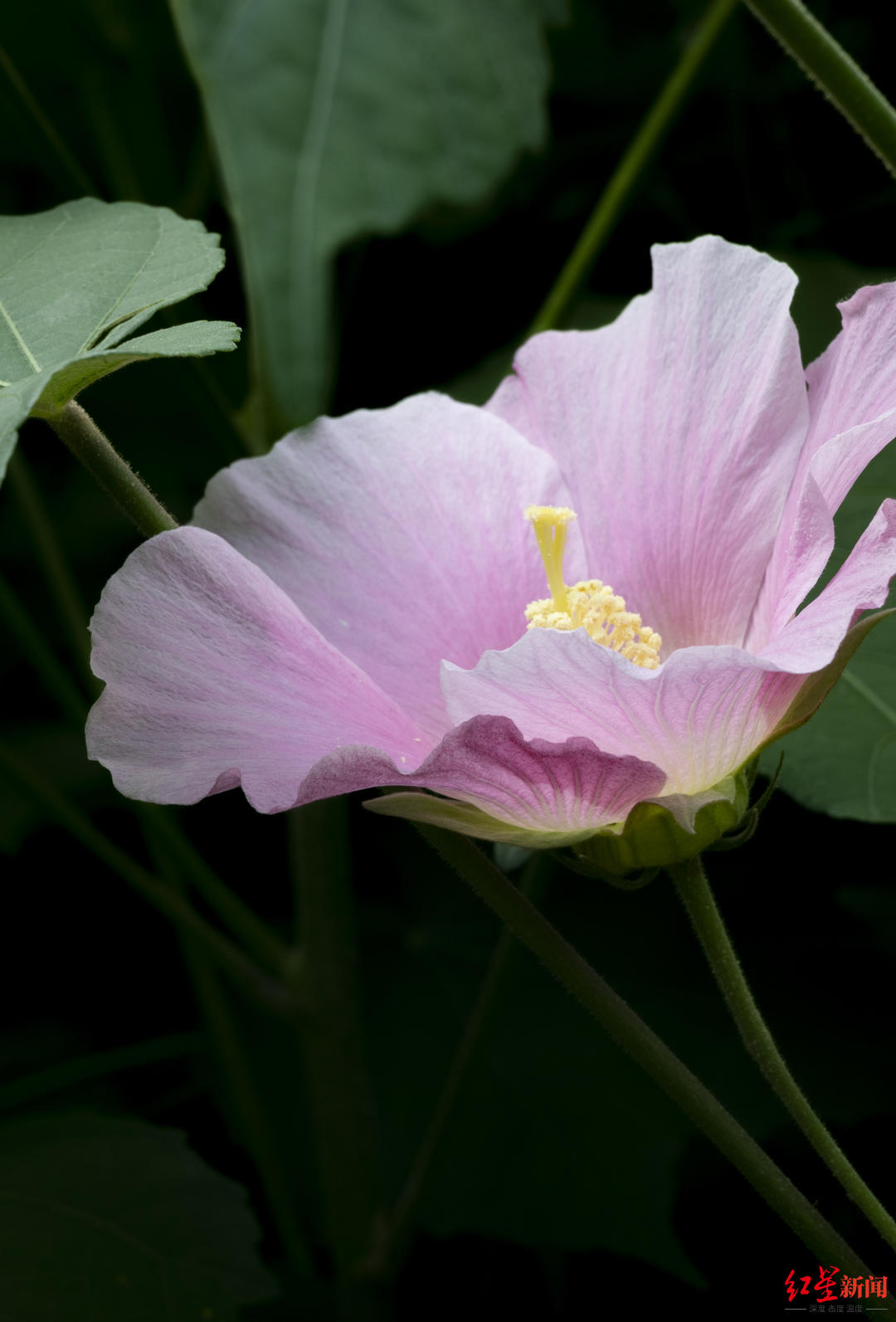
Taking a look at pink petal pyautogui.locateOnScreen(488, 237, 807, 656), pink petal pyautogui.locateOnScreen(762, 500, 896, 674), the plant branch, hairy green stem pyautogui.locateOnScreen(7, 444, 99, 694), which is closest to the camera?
pink petal pyautogui.locateOnScreen(762, 500, 896, 674)

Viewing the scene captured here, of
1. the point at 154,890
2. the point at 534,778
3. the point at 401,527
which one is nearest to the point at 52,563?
the point at 154,890

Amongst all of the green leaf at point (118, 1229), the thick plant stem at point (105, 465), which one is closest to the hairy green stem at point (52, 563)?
the green leaf at point (118, 1229)

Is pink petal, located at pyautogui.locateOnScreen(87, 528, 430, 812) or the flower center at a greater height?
pink petal, located at pyautogui.locateOnScreen(87, 528, 430, 812)

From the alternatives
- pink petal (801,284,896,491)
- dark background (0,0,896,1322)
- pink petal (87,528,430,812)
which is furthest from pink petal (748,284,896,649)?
dark background (0,0,896,1322)

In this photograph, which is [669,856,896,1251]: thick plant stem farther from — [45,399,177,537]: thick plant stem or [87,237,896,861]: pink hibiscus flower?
[45,399,177,537]: thick plant stem

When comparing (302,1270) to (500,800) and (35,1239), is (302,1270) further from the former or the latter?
(500,800)

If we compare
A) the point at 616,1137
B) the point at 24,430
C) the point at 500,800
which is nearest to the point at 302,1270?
the point at 616,1137

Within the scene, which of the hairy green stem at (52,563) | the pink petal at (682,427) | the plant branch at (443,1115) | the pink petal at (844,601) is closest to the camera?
the pink petal at (844,601)

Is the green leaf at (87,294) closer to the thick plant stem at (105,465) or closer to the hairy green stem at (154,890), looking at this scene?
the thick plant stem at (105,465)
